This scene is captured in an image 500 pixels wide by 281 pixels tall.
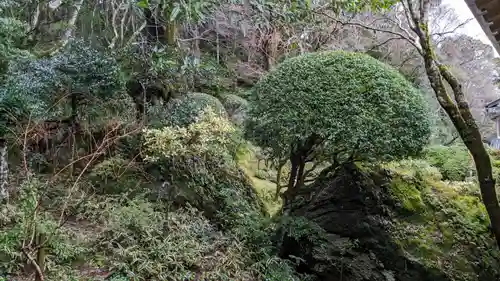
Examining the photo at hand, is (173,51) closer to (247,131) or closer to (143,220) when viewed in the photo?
(247,131)

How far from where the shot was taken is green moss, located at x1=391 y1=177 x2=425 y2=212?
4.44m

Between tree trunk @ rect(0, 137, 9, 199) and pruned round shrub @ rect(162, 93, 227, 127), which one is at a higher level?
pruned round shrub @ rect(162, 93, 227, 127)

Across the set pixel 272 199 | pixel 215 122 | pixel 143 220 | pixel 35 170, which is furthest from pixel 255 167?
pixel 35 170

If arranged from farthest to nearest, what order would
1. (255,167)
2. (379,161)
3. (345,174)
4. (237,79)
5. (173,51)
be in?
(237,79)
(255,167)
(173,51)
(345,174)
(379,161)

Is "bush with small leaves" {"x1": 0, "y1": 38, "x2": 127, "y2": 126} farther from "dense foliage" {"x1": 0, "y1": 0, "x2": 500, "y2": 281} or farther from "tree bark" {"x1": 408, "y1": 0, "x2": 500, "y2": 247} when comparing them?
"tree bark" {"x1": 408, "y1": 0, "x2": 500, "y2": 247}

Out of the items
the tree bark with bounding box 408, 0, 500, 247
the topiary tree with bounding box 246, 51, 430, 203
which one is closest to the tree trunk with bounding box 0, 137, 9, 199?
the topiary tree with bounding box 246, 51, 430, 203

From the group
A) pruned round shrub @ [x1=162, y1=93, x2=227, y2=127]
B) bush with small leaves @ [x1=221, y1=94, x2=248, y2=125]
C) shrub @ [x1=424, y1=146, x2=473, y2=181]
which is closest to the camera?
shrub @ [x1=424, y1=146, x2=473, y2=181]

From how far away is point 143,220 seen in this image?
4.66 m

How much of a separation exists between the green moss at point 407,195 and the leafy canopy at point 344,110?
45cm

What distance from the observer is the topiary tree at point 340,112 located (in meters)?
4.34

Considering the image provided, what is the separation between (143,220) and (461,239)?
3798 mm

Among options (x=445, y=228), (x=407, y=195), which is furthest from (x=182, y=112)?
(x=445, y=228)

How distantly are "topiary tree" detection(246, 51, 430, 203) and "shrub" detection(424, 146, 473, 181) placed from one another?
96 cm

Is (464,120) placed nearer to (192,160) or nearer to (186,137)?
(186,137)
